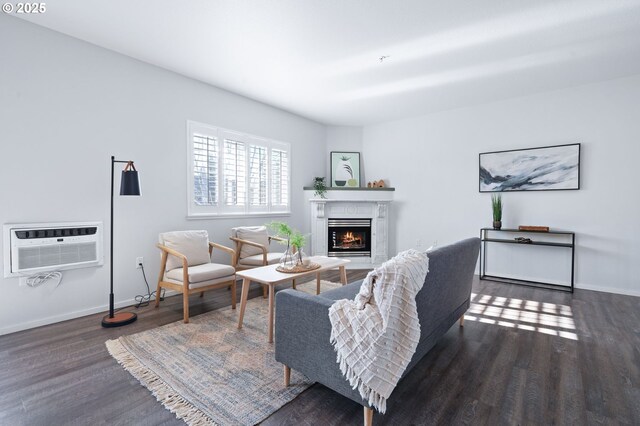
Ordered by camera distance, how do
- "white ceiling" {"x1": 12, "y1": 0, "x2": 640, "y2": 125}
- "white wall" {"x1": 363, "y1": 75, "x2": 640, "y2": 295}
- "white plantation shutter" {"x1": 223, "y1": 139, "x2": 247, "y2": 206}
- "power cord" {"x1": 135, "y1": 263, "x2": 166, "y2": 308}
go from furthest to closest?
"white plantation shutter" {"x1": 223, "y1": 139, "x2": 247, "y2": 206} < "white wall" {"x1": 363, "y1": 75, "x2": 640, "y2": 295} < "power cord" {"x1": 135, "y1": 263, "x2": 166, "y2": 308} < "white ceiling" {"x1": 12, "y1": 0, "x2": 640, "y2": 125}

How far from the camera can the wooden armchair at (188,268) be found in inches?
118

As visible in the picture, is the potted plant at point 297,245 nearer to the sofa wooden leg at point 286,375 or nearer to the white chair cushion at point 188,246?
the white chair cushion at point 188,246

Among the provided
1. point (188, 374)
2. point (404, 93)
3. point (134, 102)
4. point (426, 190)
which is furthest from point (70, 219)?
point (426, 190)

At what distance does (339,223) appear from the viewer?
5625 millimetres

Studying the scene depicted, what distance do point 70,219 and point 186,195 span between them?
1.21 metres

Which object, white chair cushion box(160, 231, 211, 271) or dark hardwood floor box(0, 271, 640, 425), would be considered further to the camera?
white chair cushion box(160, 231, 211, 271)

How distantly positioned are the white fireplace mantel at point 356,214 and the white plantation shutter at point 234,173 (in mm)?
1351

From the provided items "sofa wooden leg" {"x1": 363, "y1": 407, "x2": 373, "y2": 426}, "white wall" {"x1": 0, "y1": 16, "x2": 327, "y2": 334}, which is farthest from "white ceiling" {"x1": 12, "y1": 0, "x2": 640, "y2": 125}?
"sofa wooden leg" {"x1": 363, "y1": 407, "x2": 373, "y2": 426}

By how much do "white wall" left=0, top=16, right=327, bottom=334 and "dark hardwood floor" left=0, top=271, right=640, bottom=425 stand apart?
1.26ft

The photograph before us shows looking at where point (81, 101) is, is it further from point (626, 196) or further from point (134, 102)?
point (626, 196)

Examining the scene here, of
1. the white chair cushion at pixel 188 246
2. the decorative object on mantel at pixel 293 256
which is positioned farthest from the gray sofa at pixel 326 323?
the white chair cushion at pixel 188 246

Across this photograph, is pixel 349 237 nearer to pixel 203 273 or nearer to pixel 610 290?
pixel 203 273

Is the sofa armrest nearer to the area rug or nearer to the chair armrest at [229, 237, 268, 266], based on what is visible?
the area rug

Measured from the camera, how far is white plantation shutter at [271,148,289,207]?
16.7 ft
